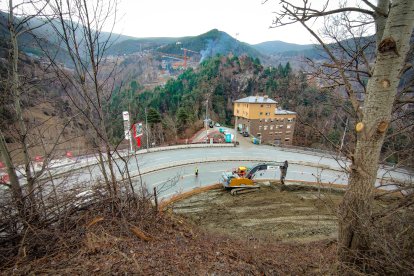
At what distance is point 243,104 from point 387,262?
120ft

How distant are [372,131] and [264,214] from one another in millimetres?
9473

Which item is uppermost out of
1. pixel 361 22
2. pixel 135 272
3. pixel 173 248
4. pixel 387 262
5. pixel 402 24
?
pixel 361 22

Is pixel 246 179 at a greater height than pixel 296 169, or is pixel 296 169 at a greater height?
pixel 246 179

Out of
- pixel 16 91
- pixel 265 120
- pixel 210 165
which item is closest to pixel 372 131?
pixel 16 91

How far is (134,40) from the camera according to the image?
6093 inches

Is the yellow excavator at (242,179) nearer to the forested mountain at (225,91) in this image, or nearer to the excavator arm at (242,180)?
the excavator arm at (242,180)

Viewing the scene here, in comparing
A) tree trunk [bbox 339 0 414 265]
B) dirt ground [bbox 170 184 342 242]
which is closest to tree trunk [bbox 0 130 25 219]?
tree trunk [bbox 339 0 414 265]

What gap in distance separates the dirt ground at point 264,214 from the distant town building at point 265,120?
22.8 metres

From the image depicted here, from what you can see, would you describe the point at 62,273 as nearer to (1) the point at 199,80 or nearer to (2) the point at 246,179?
(2) the point at 246,179

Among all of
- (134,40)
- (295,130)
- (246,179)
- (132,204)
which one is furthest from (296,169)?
(134,40)

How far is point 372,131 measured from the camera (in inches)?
81.8

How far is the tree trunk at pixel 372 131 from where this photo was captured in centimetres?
186

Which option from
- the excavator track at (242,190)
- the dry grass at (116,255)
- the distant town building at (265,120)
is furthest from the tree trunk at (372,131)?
the distant town building at (265,120)

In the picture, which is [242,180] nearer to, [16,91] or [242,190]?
[242,190]
